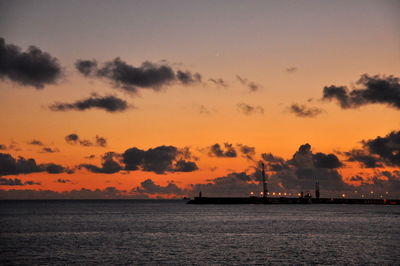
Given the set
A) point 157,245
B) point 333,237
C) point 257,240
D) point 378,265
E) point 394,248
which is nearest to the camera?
point 378,265

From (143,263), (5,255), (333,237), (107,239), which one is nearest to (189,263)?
(143,263)

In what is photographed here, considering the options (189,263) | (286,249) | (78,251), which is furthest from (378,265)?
(78,251)

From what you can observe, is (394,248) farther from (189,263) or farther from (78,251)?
(78,251)

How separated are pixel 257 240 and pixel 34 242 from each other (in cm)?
3648

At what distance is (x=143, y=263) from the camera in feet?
189

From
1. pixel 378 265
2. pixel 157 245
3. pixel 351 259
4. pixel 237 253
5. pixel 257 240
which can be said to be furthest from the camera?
pixel 257 240

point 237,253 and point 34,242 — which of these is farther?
point 34,242

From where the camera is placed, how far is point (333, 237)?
286 feet

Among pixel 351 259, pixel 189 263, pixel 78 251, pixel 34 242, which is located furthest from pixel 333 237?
pixel 34 242

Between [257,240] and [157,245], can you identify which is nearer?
[157,245]

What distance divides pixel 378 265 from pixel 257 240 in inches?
1115

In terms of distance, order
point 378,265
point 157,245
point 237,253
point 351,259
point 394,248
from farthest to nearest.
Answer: point 157,245, point 394,248, point 237,253, point 351,259, point 378,265

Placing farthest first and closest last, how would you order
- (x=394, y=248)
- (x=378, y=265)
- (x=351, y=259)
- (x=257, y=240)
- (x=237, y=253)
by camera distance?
(x=257, y=240), (x=394, y=248), (x=237, y=253), (x=351, y=259), (x=378, y=265)

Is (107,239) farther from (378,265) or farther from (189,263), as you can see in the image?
(378,265)
